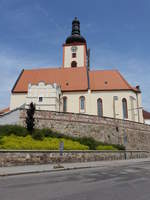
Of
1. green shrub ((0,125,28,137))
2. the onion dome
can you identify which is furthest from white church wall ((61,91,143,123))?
the onion dome

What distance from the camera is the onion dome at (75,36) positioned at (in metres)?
50.5

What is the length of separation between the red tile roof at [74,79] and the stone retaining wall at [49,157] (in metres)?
18.7

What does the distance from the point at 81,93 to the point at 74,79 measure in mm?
4089

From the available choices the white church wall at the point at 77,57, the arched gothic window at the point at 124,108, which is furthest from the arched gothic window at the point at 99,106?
the white church wall at the point at 77,57

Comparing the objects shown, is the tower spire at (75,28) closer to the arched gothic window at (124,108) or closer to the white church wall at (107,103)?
the white church wall at (107,103)

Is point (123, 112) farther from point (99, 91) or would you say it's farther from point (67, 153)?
point (67, 153)

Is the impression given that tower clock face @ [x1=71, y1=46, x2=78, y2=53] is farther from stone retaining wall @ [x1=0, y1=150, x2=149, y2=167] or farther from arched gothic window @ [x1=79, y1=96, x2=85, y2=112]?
stone retaining wall @ [x1=0, y1=150, x2=149, y2=167]

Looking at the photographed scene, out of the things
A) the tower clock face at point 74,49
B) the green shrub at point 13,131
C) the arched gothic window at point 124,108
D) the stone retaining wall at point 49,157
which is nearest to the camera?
the stone retaining wall at point 49,157

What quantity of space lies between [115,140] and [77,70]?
1945cm

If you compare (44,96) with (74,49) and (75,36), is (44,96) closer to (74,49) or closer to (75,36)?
(74,49)

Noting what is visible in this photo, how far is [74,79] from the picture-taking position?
39906mm

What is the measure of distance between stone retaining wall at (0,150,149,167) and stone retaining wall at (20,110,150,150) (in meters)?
6.42

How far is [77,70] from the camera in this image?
42.3 meters

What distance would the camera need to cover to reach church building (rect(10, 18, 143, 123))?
3428 cm
